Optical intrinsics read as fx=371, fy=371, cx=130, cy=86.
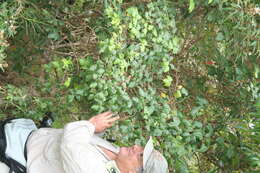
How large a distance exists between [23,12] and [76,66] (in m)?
0.59

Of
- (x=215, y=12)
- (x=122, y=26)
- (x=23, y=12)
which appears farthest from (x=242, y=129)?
(x=23, y=12)

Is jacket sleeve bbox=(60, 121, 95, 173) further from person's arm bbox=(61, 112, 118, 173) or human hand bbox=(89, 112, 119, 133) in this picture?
human hand bbox=(89, 112, 119, 133)

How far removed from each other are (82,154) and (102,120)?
538 millimetres

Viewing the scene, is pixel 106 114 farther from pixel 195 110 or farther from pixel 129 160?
pixel 195 110

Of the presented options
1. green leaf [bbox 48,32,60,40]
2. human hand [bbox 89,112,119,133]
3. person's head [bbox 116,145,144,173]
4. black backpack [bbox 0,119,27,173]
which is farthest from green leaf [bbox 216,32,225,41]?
black backpack [bbox 0,119,27,173]

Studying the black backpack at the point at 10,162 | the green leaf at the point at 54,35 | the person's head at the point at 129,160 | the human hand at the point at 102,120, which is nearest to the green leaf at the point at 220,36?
the human hand at the point at 102,120

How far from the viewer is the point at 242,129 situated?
306 cm

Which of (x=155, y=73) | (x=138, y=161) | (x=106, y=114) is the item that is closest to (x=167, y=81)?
(x=155, y=73)

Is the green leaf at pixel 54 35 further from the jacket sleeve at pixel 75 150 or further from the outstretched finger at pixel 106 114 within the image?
the jacket sleeve at pixel 75 150

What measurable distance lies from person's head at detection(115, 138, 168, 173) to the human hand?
280mm

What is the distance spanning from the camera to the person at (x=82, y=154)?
2137 millimetres

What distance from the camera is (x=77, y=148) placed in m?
2.15

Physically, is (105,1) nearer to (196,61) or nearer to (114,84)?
(114,84)

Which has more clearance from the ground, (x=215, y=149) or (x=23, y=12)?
(x=23, y=12)
